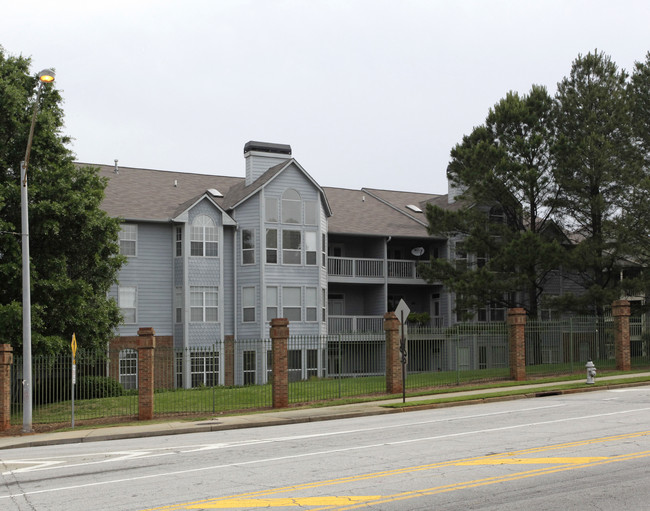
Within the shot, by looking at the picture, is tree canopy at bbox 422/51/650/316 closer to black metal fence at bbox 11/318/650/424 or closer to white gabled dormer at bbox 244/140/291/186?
black metal fence at bbox 11/318/650/424

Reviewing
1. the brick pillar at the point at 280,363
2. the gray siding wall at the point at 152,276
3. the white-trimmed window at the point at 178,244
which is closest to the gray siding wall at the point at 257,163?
the white-trimmed window at the point at 178,244

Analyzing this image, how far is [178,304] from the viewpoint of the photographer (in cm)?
3834

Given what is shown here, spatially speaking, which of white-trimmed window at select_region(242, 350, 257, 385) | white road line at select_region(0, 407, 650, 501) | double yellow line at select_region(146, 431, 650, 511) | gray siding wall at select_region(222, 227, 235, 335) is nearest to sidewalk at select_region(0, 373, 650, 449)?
white road line at select_region(0, 407, 650, 501)

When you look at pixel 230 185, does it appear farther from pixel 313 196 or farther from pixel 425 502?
pixel 425 502

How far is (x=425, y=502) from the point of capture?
29.6 ft

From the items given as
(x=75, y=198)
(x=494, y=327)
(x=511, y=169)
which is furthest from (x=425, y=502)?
(x=511, y=169)

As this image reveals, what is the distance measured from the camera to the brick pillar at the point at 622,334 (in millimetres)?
32594

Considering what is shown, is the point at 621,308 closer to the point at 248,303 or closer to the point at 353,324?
the point at 353,324

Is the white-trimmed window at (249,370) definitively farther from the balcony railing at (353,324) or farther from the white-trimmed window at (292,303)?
the balcony railing at (353,324)

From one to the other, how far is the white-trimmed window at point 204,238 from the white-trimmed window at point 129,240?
2654mm

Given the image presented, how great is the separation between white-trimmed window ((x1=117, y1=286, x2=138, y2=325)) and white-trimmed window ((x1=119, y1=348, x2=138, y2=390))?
5.25 feet

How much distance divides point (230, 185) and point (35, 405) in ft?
66.9

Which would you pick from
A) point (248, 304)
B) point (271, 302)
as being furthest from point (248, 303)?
point (271, 302)

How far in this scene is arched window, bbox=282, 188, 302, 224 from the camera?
39562mm
